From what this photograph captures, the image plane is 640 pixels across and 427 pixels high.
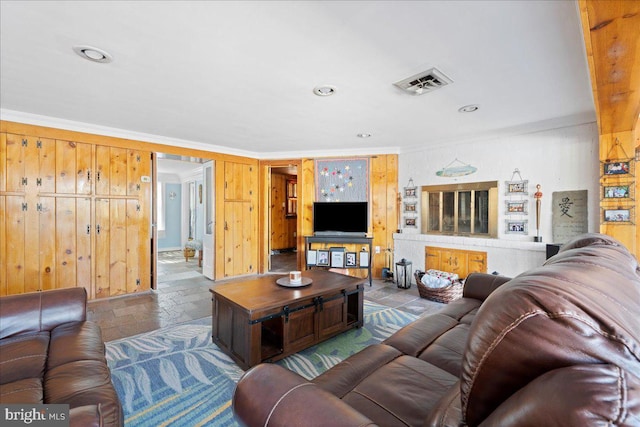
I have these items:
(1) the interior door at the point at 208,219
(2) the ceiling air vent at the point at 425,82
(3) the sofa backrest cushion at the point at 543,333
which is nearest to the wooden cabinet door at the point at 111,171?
(1) the interior door at the point at 208,219

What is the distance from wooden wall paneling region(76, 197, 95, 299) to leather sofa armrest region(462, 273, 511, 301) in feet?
15.0

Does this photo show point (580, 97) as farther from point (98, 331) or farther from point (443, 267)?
point (98, 331)

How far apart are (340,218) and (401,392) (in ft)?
13.1

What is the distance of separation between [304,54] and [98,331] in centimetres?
237

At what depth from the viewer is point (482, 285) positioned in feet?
7.89

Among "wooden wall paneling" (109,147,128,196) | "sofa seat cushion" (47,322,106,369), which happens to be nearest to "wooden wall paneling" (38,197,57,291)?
"wooden wall paneling" (109,147,128,196)

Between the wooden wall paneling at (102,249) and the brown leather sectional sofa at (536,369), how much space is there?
3.95 m

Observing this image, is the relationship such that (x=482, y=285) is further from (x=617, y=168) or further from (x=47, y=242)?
(x=47, y=242)

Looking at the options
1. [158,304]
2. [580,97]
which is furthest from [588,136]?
[158,304]

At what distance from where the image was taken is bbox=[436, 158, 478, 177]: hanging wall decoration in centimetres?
434

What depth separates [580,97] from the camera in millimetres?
2814

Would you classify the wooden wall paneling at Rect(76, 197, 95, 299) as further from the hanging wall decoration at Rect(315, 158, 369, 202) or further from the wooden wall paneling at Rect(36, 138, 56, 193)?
the hanging wall decoration at Rect(315, 158, 369, 202)

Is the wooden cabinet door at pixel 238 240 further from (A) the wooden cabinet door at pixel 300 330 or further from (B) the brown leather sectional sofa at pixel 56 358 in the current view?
(B) the brown leather sectional sofa at pixel 56 358

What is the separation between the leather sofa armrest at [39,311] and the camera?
66.5 inches
